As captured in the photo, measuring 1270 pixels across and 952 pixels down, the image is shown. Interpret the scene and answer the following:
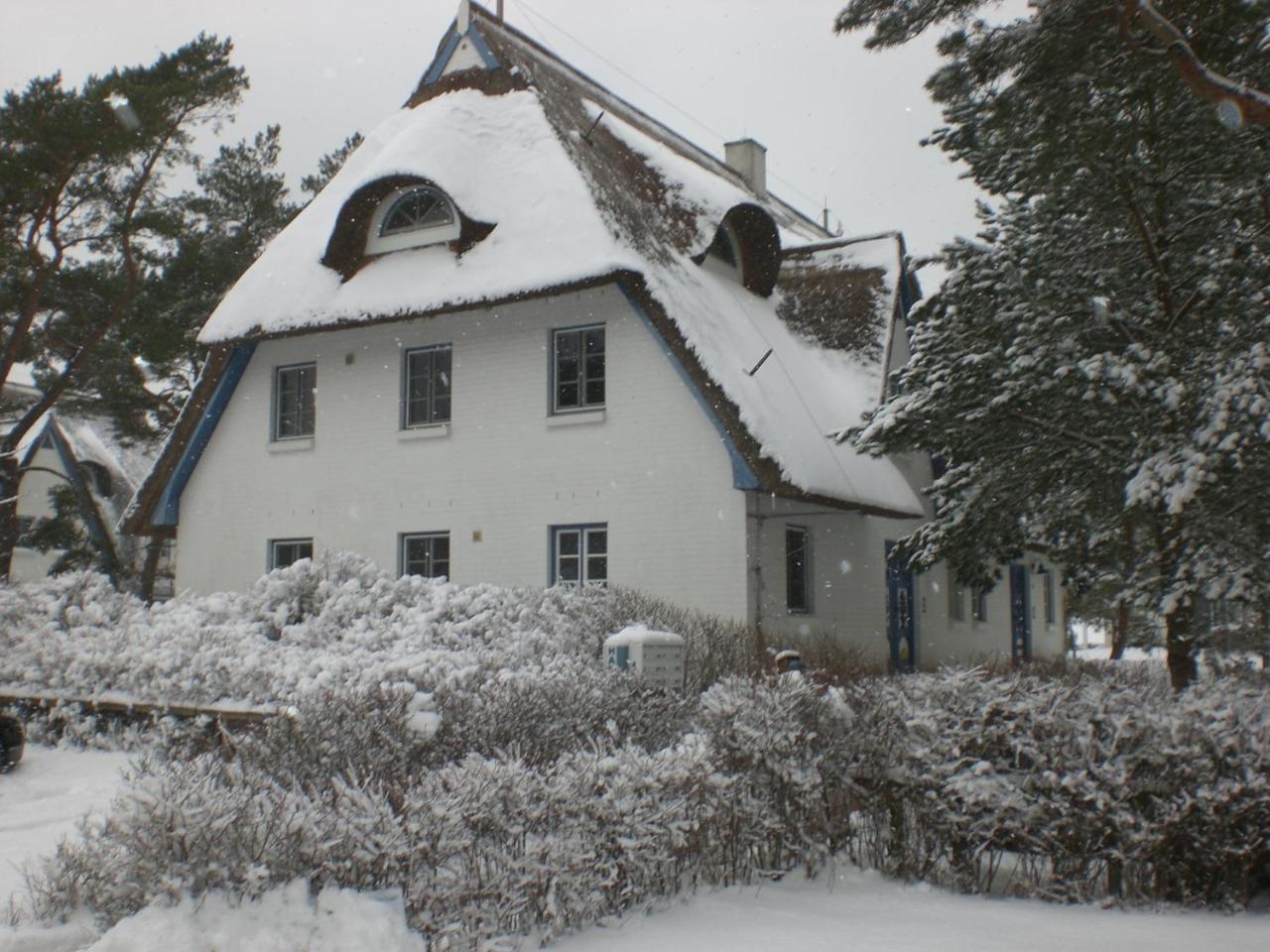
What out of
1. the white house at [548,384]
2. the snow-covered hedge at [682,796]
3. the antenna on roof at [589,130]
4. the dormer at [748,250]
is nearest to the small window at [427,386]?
the white house at [548,384]

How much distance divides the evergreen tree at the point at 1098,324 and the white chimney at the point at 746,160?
611 inches

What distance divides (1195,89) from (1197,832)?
432cm

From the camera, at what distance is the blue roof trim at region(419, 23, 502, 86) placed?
20.5m

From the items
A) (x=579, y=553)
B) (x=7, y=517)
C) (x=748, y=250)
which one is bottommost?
(x=579, y=553)

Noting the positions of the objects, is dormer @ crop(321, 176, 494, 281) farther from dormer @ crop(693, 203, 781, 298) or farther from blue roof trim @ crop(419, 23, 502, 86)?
dormer @ crop(693, 203, 781, 298)

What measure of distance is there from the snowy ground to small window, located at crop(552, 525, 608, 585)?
9.42 m

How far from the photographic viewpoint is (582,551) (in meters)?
16.8

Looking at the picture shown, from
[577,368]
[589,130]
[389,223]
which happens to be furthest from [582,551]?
[589,130]

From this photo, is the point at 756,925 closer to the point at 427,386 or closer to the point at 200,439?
the point at 427,386

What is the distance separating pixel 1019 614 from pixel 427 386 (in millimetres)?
14227

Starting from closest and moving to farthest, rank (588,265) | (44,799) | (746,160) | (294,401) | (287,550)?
(44,799), (588,265), (287,550), (294,401), (746,160)

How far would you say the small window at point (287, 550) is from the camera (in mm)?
19453

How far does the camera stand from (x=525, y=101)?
19469 millimetres

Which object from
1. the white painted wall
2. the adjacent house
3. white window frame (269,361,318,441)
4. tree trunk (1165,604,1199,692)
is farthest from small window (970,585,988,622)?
the white painted wall
